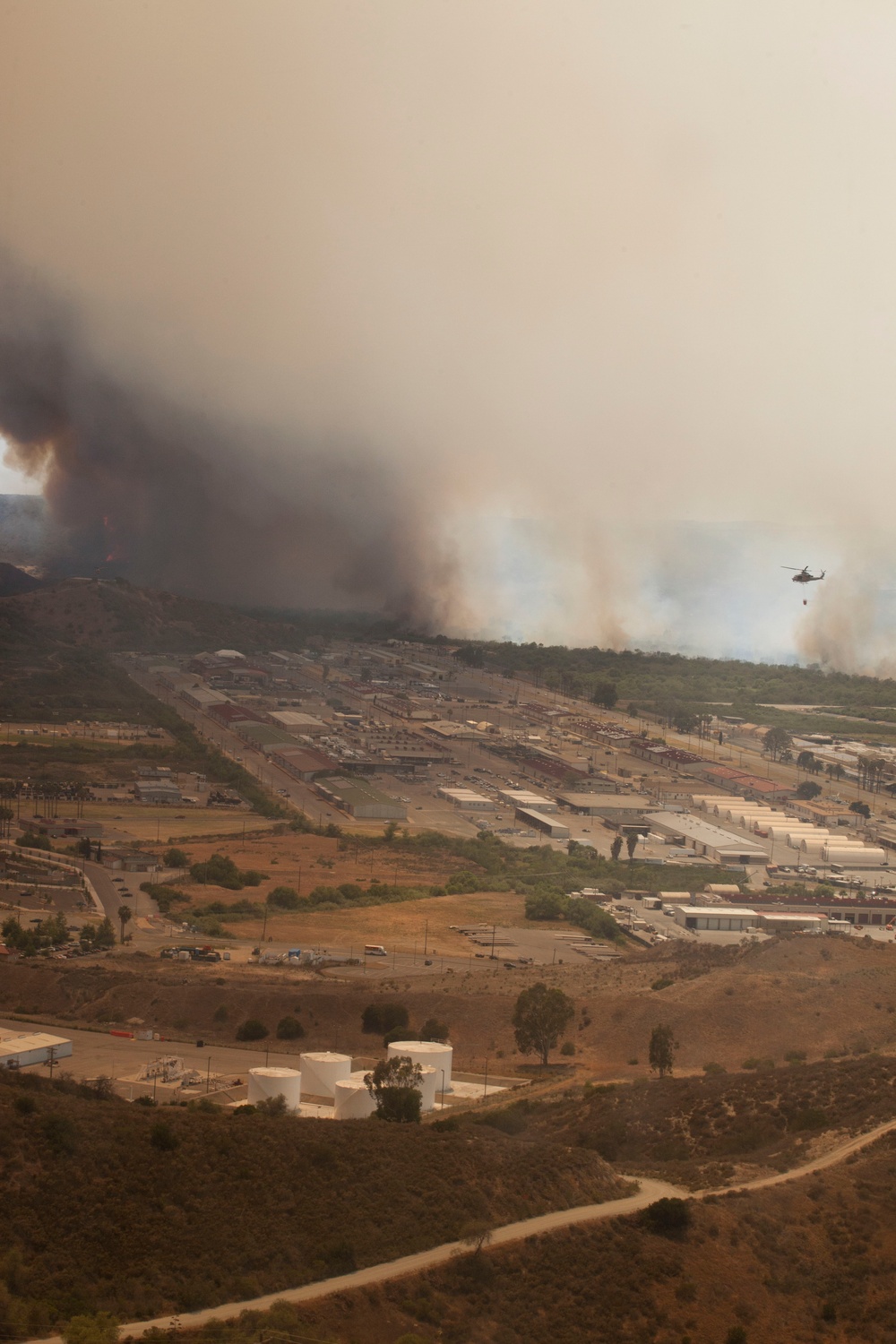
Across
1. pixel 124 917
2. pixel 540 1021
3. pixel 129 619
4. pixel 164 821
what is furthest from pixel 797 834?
pixel 129 619

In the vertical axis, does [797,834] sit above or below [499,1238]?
above

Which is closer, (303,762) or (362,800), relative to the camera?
(362,800)

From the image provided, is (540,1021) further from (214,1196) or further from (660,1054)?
(214,1196)

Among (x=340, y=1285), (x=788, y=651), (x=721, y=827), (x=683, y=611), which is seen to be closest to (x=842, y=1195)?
(x=340, y=1285)

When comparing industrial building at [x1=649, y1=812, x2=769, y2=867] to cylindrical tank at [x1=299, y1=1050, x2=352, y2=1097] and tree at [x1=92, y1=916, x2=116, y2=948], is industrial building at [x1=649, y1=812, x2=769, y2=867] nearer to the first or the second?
tree at [x1=92, y1=916, x2=116, y2=948]

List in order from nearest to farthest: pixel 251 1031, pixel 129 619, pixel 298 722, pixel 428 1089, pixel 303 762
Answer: pixel 428 1089 < pixel 251 1031 < pixel 303 762 < pixel 298 722 < pixel 129 619

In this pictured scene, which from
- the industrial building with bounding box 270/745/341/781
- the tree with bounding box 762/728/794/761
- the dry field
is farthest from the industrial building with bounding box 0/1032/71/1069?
the tree with bounding box 762/728/794/761

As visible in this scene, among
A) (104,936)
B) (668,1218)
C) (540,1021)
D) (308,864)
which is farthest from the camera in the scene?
(308,864)
